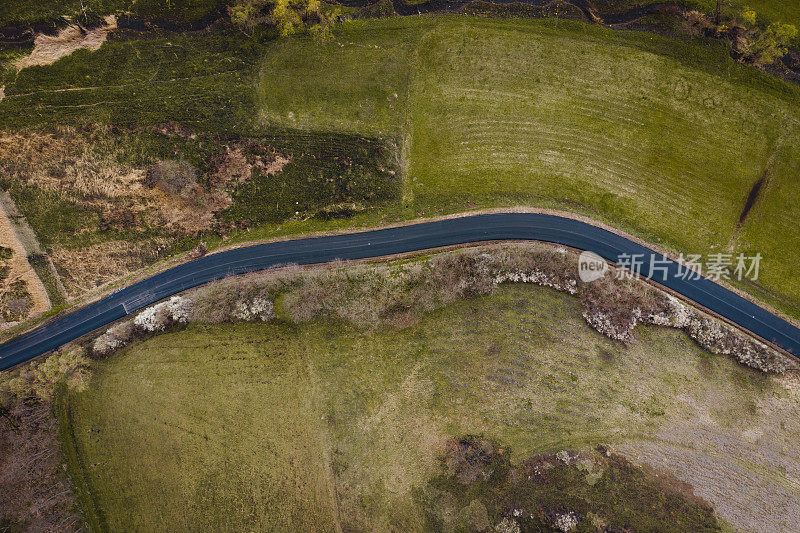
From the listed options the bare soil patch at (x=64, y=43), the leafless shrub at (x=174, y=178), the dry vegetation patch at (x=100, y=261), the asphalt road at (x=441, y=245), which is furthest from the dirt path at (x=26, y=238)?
the bare soil patch at (x=64, y=43)

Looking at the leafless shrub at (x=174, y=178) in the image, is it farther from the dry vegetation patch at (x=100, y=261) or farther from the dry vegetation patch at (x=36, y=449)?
the dry vegetation patch at (x=36, y=449)

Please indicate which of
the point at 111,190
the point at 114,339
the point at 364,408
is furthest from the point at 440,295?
the point at 111,190

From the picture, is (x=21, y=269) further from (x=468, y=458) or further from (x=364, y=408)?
(x=468, y=458)

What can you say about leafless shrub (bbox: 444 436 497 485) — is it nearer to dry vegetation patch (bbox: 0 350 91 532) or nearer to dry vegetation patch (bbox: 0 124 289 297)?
dry vegetation patch (bbox: 0 124 289 297)

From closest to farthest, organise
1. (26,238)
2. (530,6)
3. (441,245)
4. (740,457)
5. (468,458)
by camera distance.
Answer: (468,458), (740,457), (26,238), (441,245), (530,6)

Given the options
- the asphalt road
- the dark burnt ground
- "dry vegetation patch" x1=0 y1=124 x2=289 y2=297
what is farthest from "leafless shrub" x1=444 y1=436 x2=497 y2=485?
the dark burnt ground

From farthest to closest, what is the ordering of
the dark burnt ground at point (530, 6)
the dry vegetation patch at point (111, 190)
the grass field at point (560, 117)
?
the dark burnt ground at point (530, 6) → the grass field at point (560, 117) → the dry vegetation patch at point (111, 190)
